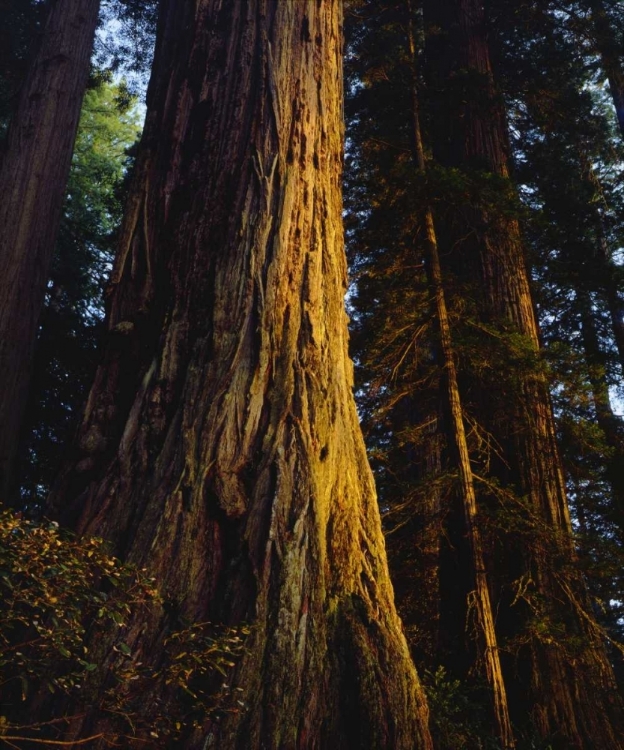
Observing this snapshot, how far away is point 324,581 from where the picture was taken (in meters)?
2.66

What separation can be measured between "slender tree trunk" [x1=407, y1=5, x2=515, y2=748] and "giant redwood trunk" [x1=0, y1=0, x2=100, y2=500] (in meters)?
3.62

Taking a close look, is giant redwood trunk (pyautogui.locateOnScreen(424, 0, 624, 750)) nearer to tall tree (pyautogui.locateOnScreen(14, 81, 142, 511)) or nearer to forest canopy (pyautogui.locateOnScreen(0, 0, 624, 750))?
forest canopy (pyautogui.locateOnScreen(0, 0, 624, 750))

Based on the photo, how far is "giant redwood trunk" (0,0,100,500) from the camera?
5820mm

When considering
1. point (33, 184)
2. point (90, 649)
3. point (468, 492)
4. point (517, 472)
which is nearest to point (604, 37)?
point (517, 472)

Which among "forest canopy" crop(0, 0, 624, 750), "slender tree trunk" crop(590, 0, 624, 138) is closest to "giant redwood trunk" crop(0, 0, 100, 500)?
"forest canopy" crop(0, 0, 624, 750)

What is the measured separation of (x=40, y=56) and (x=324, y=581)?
6.99 metres

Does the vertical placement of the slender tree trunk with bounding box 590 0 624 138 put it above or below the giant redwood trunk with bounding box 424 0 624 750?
above

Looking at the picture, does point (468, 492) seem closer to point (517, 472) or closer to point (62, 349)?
point (517, 472)

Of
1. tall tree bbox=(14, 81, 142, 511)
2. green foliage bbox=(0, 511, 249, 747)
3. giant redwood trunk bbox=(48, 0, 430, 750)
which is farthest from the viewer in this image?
tall tree bbox=(14, 81, 142, 511)

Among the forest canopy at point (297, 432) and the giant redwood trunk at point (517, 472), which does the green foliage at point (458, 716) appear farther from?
the giant redwood trunk at point (517, 472)

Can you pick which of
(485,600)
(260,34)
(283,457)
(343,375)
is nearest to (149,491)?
(283,457)

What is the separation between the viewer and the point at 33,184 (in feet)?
21.2

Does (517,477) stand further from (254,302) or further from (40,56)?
(40,56)

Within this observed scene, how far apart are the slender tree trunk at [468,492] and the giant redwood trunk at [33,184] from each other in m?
3.62
